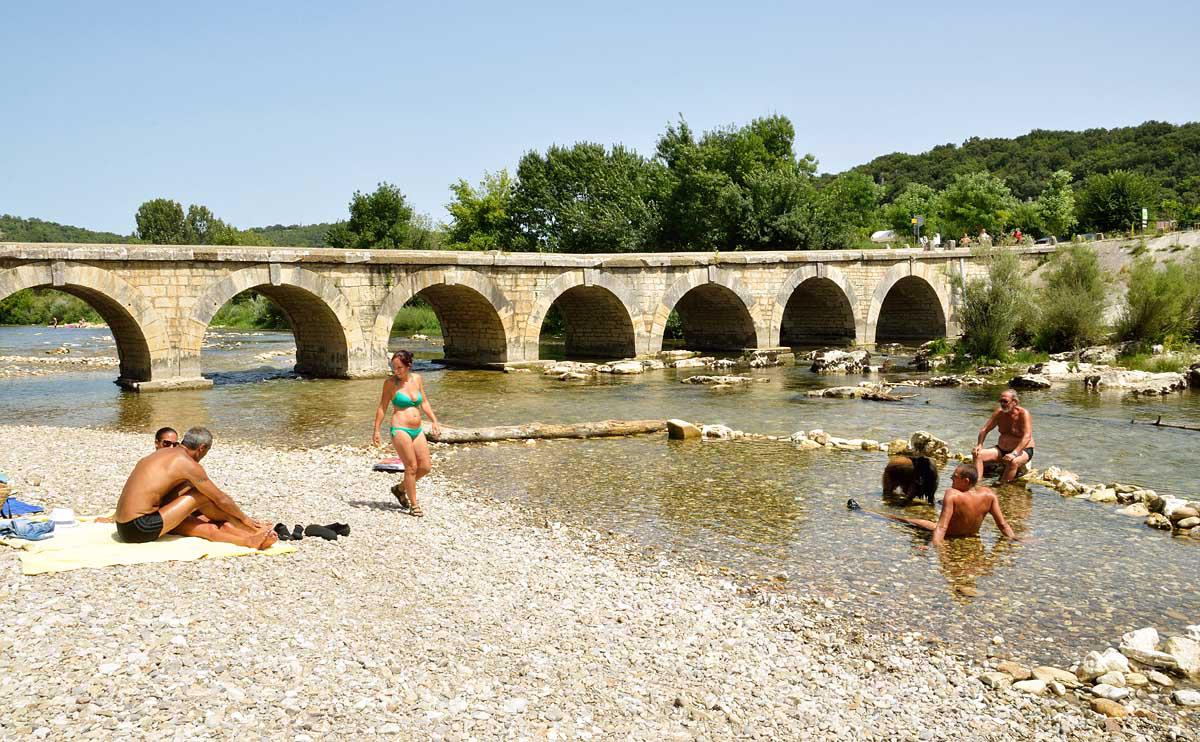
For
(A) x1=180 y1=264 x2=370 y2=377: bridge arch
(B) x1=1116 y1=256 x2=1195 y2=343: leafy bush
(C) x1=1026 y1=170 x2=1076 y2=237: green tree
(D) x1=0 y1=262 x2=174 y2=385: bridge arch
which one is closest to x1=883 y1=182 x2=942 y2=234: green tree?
(C) x1=1026 y1=170 x2=1076 y2=237: green tree

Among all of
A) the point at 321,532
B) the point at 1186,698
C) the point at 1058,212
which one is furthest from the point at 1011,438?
the point at 1058,212

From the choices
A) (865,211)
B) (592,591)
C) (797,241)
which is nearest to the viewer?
(592,591)

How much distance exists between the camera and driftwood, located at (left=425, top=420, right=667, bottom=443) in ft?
52.8

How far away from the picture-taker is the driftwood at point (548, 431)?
52.8 feet

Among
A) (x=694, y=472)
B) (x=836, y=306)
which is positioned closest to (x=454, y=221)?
(x=836, y=306)

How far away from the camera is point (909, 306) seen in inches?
1651

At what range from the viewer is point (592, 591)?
800 centimetres

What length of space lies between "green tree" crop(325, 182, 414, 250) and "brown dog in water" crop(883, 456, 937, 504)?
50.0 metres

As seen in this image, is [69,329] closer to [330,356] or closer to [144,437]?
[330,356]

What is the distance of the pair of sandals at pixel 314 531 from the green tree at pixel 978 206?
6111 cm

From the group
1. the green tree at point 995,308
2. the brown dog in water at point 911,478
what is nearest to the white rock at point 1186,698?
the brown dog in water at point 911,478

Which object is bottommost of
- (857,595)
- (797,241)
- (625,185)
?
(857,595)

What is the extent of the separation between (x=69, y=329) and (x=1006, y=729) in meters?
65.3

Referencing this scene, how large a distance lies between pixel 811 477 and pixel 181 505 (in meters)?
8.48
